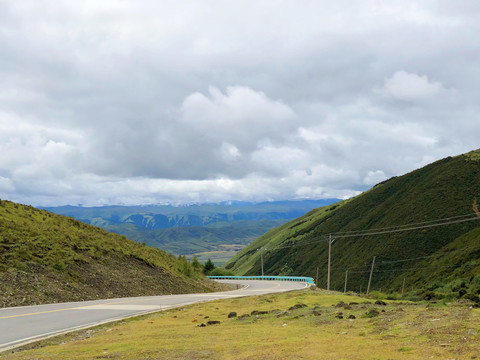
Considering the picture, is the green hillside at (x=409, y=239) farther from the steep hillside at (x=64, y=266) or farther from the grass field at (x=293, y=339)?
→ the grass field at (x=293, y=339)

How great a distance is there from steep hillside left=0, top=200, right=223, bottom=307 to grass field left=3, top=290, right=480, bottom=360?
1169 centimetres

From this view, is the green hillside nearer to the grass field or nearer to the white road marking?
the white road marking

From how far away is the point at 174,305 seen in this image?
2548 centimetres

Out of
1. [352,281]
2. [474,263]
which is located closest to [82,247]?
[474,263]

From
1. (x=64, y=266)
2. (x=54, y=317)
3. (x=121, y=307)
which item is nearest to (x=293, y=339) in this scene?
(x=54, y=317)

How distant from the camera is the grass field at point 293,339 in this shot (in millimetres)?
9680

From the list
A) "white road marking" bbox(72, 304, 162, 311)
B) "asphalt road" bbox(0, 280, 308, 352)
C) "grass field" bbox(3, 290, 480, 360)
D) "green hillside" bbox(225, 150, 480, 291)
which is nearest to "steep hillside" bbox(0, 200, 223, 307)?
"asphalt road" bbox(0, 280, 308, 352)

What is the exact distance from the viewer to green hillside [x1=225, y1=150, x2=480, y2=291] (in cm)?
9719

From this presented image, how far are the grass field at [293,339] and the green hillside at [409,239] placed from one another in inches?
2542

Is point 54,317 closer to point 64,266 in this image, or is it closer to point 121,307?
point 121,307

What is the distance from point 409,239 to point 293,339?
4841 inches

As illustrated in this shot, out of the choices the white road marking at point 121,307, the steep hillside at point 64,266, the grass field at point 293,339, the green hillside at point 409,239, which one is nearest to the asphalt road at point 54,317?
the white road marking at point 121,307

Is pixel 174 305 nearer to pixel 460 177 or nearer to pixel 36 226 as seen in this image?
pixel 36 226

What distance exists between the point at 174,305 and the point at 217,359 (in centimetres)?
1641
